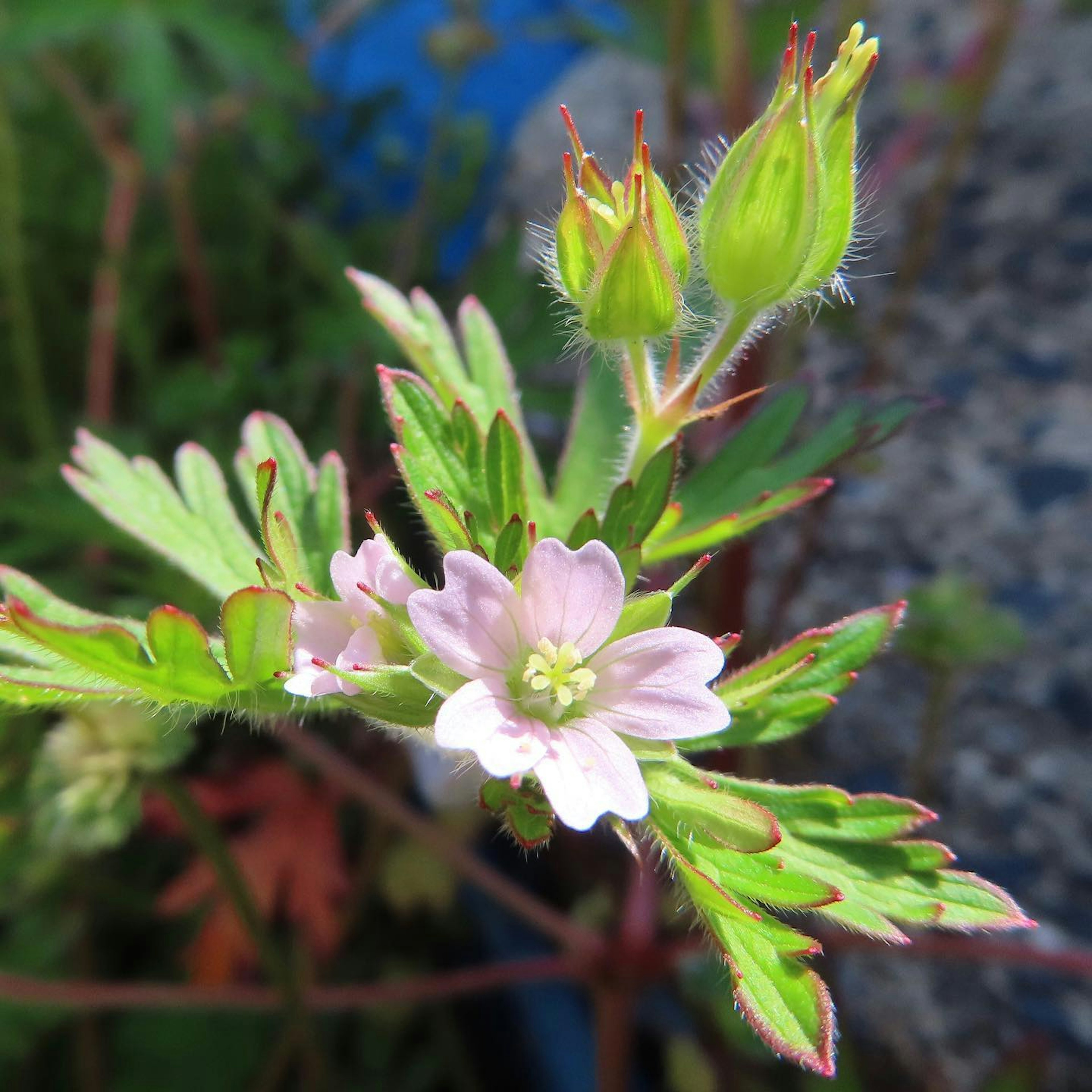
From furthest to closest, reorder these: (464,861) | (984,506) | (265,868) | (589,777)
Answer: (984,506) → (265,868) → (464,861) → (589,777)

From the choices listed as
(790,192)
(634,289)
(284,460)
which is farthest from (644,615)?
(284,460)

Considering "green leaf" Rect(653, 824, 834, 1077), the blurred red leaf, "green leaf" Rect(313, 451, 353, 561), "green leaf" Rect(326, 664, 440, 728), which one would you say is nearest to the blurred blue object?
the blurred red leaf

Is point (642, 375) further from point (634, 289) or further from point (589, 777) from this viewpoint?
point (589, 777)

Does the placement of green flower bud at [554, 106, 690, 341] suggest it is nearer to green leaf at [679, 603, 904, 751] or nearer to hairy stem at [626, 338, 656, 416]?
hairy stem at [626, 338, 656, 416]

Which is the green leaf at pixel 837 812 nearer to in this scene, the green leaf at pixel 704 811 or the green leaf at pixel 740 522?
the green leaf at pixel 704 811

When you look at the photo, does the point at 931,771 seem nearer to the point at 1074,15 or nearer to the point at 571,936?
the point at 571,936

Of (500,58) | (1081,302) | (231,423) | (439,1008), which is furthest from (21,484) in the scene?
(1081,302)
